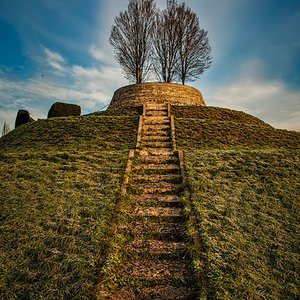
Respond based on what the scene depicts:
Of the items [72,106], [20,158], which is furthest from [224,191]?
[72,106]

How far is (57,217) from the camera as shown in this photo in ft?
16.9

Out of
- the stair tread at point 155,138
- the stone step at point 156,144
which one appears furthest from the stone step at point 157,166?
the stair tread at point 155,138

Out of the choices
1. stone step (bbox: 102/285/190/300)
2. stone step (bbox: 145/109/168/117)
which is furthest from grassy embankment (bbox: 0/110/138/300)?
stone step (bbox: 145/109/168/117)

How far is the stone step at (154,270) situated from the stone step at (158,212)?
125 centimetres

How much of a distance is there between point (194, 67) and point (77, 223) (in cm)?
2749

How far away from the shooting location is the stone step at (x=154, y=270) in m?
3.82

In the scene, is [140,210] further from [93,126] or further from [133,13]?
[133,13]

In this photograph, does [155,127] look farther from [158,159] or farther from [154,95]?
[154,95]

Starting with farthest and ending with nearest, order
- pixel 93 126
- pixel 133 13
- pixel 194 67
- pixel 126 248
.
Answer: pixel 194 67, pixel 133 13, pixel 93 126, pixel 126 248

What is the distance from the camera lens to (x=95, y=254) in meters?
4.16

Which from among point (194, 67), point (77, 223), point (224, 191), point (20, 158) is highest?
point (194, 67)

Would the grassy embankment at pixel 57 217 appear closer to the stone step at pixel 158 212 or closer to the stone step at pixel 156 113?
the stone step at pixel 158 212

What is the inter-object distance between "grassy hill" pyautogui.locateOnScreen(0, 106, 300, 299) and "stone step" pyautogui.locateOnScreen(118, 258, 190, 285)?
31 cm

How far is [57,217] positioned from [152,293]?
2639 millimetres
